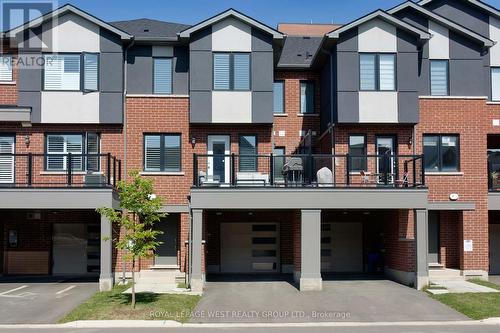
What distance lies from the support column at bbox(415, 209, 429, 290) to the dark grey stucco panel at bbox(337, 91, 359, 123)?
4.03 m

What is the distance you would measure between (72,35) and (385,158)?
11.9 metres

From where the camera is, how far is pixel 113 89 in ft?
67.0

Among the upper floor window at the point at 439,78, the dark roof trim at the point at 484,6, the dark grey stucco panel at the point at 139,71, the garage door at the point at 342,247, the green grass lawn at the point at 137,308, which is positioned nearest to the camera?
the green grass lawn at the point at 137,308

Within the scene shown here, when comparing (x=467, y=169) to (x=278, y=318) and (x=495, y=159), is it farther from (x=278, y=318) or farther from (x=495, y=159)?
(x=278, y=318)

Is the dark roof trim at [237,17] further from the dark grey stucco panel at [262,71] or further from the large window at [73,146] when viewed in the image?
the large window at [73,146]

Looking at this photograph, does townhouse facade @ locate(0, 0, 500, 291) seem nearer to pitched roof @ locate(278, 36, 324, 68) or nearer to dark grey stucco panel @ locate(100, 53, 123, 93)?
dark grey stucco panel @ locate(100, 53, 123, 93)

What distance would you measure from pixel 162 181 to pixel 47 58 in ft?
19.7

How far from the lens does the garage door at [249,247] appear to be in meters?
22.1

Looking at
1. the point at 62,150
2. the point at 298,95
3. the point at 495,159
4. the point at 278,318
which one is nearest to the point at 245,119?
the point at 298,95

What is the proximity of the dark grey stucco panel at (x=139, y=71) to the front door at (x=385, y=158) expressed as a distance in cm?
856

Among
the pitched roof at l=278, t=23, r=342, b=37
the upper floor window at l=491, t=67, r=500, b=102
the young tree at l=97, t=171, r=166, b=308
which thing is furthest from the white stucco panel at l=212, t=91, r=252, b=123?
the pitched roof at l=278, t=23, r=342, b=37

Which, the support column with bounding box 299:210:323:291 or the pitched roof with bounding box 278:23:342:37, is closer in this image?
the support column with bounding box 299:210:323:291

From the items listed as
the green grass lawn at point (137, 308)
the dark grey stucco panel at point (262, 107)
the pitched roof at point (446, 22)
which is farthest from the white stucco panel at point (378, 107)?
the green grass lawn at point (137, 308)

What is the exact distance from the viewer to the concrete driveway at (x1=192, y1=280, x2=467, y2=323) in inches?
580
